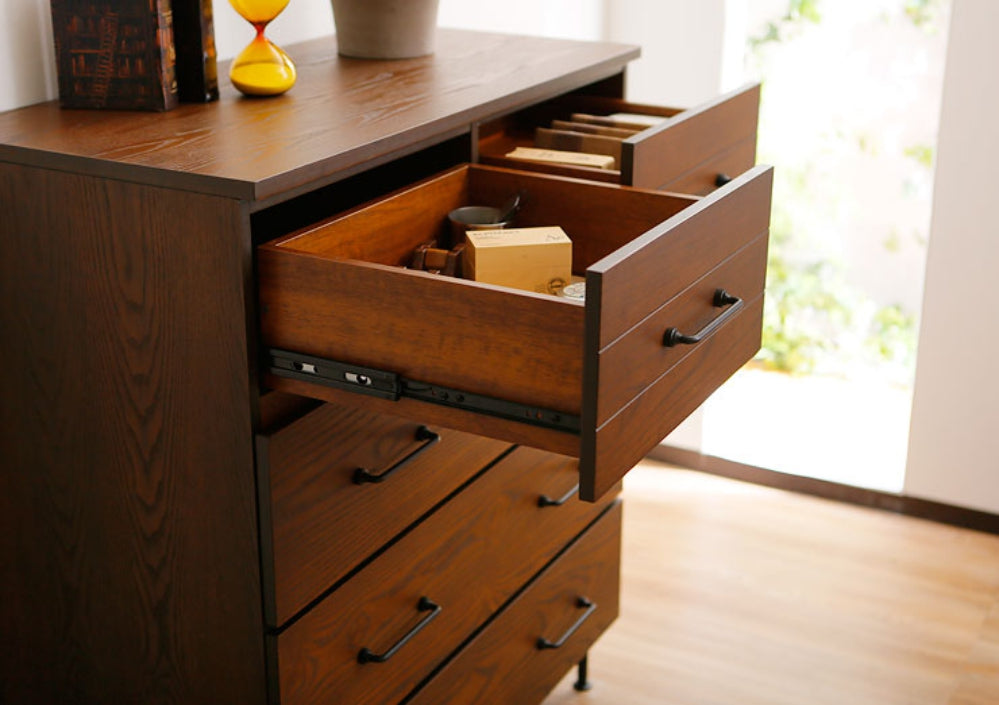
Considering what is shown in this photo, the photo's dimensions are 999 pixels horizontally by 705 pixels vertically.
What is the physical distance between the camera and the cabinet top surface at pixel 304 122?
1.23m

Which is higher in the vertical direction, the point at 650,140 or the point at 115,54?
the point at 115,54

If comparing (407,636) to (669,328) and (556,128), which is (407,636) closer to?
(669,328)

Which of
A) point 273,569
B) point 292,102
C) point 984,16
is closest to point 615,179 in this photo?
point 292,102

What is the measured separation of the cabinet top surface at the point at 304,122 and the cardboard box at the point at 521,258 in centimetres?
14

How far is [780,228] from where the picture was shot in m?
3.46

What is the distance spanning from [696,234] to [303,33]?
92 cm

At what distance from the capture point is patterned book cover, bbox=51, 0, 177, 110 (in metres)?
1.42

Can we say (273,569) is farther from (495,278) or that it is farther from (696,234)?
(696,234)

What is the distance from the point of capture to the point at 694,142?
167cm

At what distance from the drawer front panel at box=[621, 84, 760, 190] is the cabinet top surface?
0.18 metres

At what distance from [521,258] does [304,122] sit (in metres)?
0.29

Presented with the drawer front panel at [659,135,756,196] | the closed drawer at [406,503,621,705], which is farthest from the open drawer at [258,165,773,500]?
the closed drawer at [406,503,621,705]

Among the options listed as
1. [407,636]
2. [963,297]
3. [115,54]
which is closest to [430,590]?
[407,636]

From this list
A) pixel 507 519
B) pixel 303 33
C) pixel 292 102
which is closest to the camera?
pixel 292 102
